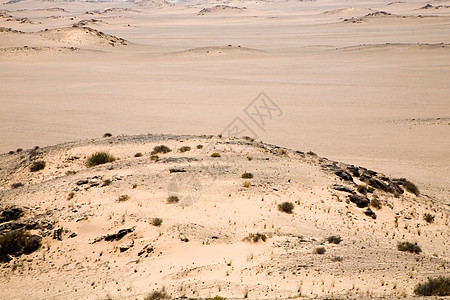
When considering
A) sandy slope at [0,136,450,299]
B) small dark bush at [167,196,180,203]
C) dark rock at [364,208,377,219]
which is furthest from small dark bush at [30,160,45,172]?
dark rock at [364,208,377,219]

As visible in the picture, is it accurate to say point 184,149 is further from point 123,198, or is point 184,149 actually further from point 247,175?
point 123,198

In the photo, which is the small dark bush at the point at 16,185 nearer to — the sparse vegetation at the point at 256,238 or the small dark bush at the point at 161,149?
the small dark bush at the point at 161,149

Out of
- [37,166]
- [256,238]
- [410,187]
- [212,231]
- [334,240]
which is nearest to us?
[256,238]

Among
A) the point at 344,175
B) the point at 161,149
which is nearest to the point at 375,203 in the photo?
the point at 344,175

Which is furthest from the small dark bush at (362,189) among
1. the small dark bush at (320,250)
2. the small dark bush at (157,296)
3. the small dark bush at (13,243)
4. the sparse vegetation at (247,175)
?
the small dark bush at (13,243)

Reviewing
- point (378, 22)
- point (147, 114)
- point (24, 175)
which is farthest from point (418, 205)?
point (378, 22)

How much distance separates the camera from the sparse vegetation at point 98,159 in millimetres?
16491

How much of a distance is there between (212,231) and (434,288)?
548cm

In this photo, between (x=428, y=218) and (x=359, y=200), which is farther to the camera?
(x=359, y=200)

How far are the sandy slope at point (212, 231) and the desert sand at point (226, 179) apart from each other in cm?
5

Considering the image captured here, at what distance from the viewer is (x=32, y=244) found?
10523 millimetres

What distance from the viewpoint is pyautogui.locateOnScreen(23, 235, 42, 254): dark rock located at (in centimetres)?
1045

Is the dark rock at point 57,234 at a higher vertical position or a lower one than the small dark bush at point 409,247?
higher

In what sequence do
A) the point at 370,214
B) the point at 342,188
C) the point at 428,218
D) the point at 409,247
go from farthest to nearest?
1. the point at 342,188
2. the point at 428,218
3. the point at 370,214
4. the point at 409,247
